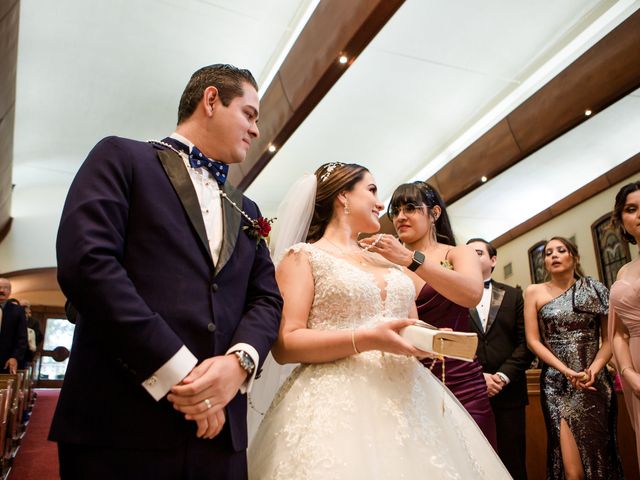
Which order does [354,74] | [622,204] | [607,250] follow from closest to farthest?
[622,204]
[354,74]
[607,250]

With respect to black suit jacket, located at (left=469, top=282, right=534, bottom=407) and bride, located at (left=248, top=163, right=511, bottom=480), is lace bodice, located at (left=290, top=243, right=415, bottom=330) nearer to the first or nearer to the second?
bride, located at (left=248, top=163, right=511, bottom=480)

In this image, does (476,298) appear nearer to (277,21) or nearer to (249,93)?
(249,93)

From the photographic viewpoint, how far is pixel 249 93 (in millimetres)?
1752

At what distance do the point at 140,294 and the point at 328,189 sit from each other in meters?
1.21

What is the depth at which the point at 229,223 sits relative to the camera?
1.58 metres

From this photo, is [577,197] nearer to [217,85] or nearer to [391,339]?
[391,339]

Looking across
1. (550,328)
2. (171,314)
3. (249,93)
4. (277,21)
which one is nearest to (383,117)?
(277,21)

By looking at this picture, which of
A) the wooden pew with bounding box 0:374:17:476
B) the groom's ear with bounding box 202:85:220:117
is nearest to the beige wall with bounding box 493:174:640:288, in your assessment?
the groom's ear with bounding box 202:85:220:117

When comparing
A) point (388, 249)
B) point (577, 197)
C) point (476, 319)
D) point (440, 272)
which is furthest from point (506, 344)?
point (577, 197)

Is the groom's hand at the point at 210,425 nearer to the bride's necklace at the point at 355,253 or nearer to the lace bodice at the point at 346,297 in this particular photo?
the lace bodice at the point at 346,297

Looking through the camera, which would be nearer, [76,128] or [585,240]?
[76,128]

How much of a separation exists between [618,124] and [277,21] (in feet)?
15.5

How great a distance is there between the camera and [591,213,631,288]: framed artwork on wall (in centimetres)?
777

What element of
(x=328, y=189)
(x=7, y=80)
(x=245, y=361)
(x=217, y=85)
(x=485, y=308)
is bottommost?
(x=245, y=361)
